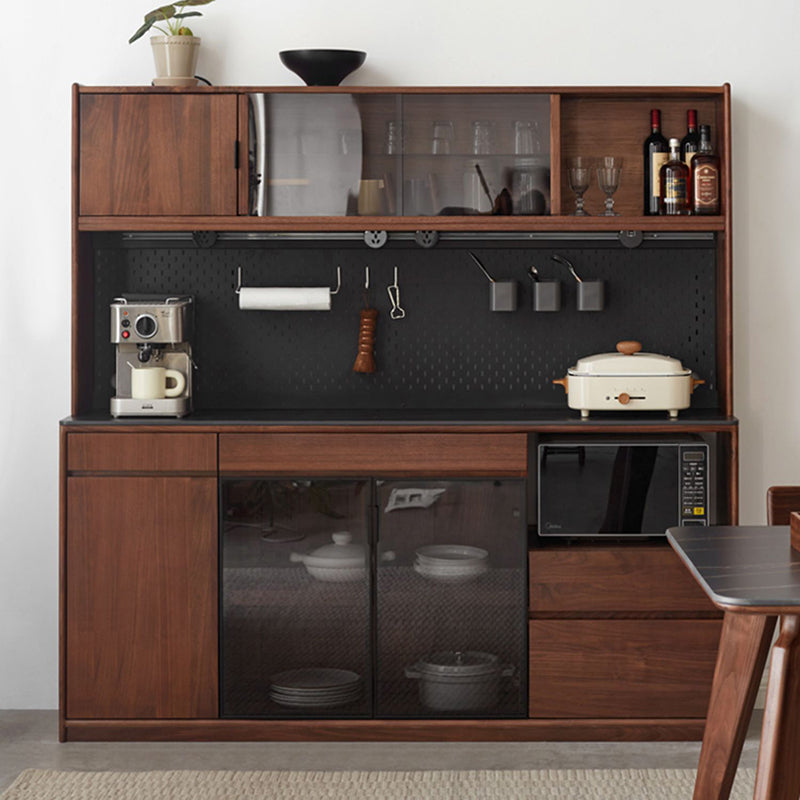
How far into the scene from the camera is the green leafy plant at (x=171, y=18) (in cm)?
343

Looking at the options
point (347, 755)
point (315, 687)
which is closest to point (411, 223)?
point (315, 687)

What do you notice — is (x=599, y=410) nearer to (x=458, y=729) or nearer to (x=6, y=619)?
(x=458, y=729)

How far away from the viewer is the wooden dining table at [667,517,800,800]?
5.59 feet

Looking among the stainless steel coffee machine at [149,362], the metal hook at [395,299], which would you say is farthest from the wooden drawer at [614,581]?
the stainless steel coffee machine at [149,362]

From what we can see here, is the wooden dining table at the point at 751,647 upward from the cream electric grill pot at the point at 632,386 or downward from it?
downward

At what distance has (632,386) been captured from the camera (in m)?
3.35

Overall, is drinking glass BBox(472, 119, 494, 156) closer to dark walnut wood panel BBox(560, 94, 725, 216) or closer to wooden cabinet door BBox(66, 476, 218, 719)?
dark walnut wood panel BBox(560, 94, 725, 216)

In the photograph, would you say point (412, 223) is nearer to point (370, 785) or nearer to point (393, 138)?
point (393, 138)

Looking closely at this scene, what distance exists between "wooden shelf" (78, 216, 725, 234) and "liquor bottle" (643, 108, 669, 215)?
155 mm

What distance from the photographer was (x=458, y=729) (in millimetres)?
3318

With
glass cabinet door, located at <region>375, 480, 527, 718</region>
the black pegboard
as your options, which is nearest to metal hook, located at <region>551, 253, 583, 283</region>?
the black pegboard

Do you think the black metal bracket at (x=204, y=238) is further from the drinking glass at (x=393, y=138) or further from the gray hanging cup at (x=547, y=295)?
the gray hanging cup at (x=547, y=295)

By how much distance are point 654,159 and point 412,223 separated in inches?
32.3

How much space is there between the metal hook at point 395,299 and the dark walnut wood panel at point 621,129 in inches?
23.9
